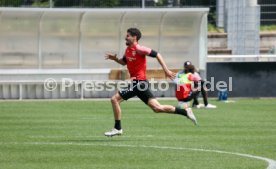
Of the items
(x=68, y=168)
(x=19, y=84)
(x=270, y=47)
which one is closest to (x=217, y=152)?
(x=68, y=168)

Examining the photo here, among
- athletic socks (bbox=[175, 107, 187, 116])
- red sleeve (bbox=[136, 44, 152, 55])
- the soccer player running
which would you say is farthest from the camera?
athletic socks (bbox=[175, 107, 187, 116])

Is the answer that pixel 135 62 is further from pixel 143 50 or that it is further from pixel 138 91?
pixel 138 91

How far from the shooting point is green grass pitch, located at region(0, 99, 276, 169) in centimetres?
1374

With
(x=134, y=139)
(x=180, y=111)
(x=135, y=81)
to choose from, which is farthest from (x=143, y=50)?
(x=134, y=139)

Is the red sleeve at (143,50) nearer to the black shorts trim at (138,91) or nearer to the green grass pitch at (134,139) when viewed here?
the black shorts trim at (138,91)

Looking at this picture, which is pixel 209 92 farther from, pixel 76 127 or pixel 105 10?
pixel 76 127

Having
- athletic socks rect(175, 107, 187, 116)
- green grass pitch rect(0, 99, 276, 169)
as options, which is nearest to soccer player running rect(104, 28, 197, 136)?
athletic socks rect(175, 107, 187, 116)

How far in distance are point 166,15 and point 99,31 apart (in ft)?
8.76

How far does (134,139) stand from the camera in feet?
58.6

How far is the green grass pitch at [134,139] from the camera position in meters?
13.7

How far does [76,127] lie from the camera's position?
21281 millimetres

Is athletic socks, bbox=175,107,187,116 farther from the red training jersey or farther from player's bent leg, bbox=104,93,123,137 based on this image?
player's bent leg, bbox=104,93,123,137

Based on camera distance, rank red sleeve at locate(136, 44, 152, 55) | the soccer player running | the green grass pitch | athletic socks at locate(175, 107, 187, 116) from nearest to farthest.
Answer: the green grass pitch → red sleeve at locate(136, 44, 152, 55) → the soccer player running → athletic socks at locate(175, 107, 187, 116)

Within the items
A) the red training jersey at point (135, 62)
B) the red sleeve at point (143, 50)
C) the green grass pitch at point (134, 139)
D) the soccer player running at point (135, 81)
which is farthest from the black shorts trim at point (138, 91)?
the green grass pitch at point (134, 139)
